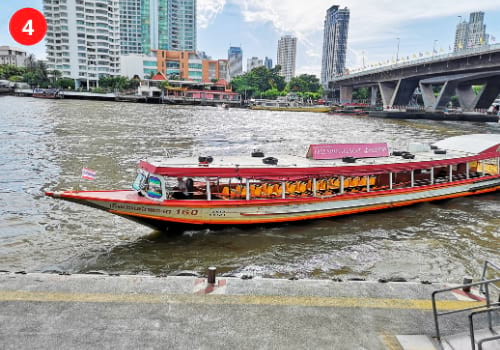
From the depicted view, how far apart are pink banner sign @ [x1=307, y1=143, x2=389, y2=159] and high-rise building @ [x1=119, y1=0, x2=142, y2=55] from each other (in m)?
177

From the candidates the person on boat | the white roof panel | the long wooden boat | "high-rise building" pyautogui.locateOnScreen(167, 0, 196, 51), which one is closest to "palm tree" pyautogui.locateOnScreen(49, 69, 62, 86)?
"high-rise building" pyautogui.locateOnScreen(167, 0, 196, 51)

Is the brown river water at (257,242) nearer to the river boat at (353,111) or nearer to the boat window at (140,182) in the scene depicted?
the boat window at (140,182)

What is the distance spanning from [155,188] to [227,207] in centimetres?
223

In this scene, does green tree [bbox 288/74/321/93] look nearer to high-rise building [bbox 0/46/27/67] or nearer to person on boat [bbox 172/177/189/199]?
high-rise building [bbox 0/46/27/67]

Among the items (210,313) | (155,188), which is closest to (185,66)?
(155,188)

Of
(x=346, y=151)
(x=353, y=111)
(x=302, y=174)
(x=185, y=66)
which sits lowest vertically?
(x=302, y=174)

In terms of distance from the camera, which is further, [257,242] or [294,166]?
[294,166]

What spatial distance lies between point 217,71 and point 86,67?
45192 mm

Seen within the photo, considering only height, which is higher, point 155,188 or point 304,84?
point 304,84

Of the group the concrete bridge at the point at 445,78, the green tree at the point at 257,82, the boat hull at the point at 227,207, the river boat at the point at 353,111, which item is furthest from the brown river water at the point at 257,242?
the green tree at the point at 257,82

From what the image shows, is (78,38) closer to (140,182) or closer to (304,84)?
(304,84)

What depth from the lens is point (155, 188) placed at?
11156 millimetres

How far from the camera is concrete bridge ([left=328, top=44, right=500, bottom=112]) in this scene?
55312 mm

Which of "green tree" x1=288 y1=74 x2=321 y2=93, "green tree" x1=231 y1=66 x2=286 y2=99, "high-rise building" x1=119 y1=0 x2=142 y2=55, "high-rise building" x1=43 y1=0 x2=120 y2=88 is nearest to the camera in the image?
"high-rise building" x1=43 y1=0 x2=120 y2=88
